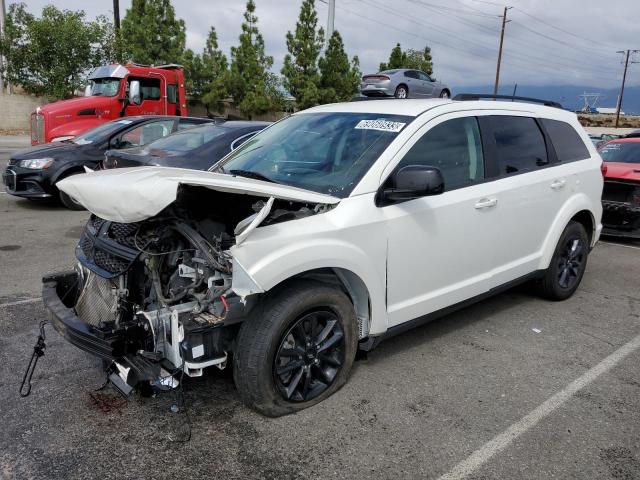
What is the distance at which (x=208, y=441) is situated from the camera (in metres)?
2.99

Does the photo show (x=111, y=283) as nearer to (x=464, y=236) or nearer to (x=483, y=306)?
(x=464, y=236)

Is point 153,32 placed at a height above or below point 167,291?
above

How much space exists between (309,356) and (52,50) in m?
28.4

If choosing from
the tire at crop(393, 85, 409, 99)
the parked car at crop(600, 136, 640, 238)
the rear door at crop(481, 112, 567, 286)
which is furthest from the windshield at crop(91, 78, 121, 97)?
the rear door at crop(481, 112, 567, 286)

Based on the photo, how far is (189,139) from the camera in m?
7.51

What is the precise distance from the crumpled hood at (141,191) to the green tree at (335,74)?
29.2 m

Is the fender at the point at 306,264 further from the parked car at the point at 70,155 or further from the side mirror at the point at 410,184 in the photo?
the parked car at the point at 70,155

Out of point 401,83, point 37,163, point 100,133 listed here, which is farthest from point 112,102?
point 401,83

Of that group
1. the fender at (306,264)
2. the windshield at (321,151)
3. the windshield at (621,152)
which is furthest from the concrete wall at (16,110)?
the fender at (306,264)

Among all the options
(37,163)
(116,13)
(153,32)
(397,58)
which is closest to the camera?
(37,163)

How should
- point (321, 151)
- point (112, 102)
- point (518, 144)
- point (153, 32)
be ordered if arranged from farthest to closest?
point (153, 32), point (112, 102), point (518, 144), point (321, 151)

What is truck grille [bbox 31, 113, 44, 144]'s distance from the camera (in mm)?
13578

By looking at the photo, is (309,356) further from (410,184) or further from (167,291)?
(410,184)

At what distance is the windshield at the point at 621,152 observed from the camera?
8.59m
